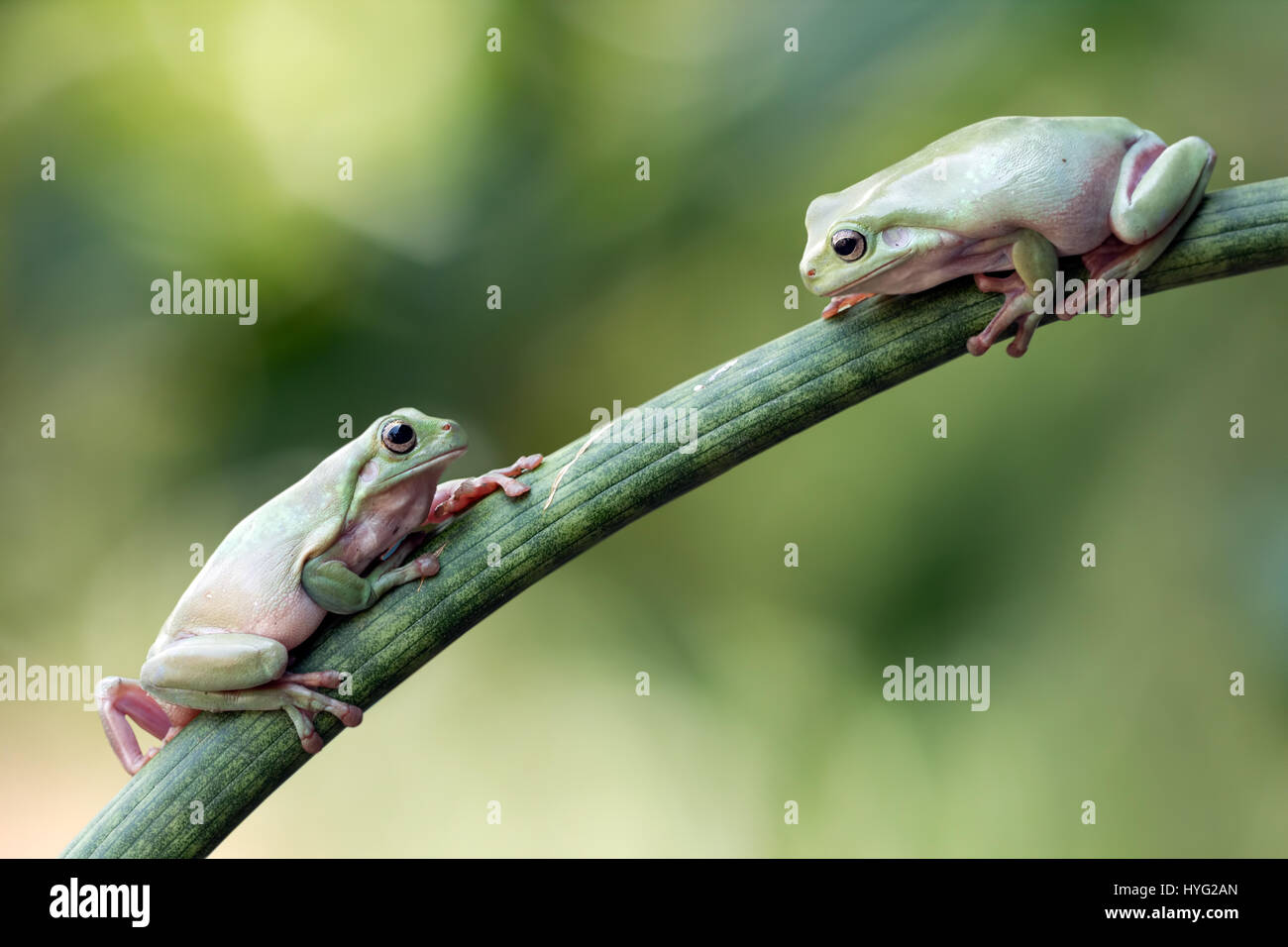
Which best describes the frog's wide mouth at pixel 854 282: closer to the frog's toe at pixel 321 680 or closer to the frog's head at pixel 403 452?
the frog's head at pixel 403 452

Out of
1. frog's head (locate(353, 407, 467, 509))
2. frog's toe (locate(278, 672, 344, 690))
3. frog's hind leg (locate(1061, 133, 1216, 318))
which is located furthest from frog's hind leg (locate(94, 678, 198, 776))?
frog's hind leg (locate(1061, 133, 1216, 318))

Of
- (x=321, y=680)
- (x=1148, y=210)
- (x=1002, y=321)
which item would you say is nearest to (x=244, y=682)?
(x=321, y=680)

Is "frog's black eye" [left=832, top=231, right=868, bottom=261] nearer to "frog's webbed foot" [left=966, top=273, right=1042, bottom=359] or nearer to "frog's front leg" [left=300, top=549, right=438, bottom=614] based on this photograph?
"frog's webbed foot" [left=966, top=273, right=1042, bottom=359]

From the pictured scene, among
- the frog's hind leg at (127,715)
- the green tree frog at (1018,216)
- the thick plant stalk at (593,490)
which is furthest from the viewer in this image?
the frog's hind leg at (127,715)

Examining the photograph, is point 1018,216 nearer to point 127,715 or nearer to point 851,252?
point 851,252

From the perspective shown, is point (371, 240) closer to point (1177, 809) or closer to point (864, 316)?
point (864, 316)

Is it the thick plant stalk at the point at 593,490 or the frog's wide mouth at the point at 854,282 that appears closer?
the thick plant stalk at the point at 593,490

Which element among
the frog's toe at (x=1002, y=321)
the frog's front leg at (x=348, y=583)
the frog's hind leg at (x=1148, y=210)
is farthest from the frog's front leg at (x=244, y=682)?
the frog's hind leg at (x=1148, y=210)
